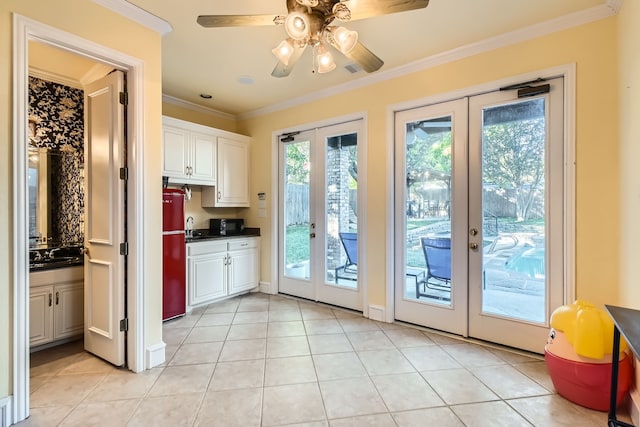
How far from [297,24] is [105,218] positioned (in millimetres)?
1987

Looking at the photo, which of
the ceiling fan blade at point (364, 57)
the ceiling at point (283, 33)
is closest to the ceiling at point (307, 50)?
the ceiling at point (283, 33)

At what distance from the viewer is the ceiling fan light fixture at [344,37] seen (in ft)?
5.83

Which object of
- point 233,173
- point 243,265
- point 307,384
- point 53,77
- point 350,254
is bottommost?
point 307,384

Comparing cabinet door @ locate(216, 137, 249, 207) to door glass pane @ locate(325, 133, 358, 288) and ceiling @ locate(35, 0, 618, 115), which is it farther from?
door glass pane @ locate(325, 133, 358, 288)

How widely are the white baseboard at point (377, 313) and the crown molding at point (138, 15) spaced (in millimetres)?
3225

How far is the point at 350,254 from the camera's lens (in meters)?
3.72

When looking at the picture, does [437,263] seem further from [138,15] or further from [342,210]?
[138,15]

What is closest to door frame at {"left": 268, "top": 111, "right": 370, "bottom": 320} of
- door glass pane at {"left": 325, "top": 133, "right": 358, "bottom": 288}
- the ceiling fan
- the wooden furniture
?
door glass pane at {"left": 325, "top": 133, "right": 358, "bottom": 288}

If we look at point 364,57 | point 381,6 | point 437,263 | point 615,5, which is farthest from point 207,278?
point 615,5

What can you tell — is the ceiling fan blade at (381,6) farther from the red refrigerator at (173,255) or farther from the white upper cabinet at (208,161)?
the white upper cabinet at (208,161)

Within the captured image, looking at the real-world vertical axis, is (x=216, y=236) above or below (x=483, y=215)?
below

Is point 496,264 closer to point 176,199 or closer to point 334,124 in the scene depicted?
point 334,124

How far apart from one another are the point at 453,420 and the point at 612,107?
238 cm

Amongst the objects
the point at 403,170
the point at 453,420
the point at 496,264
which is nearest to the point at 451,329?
the point at 496,264
